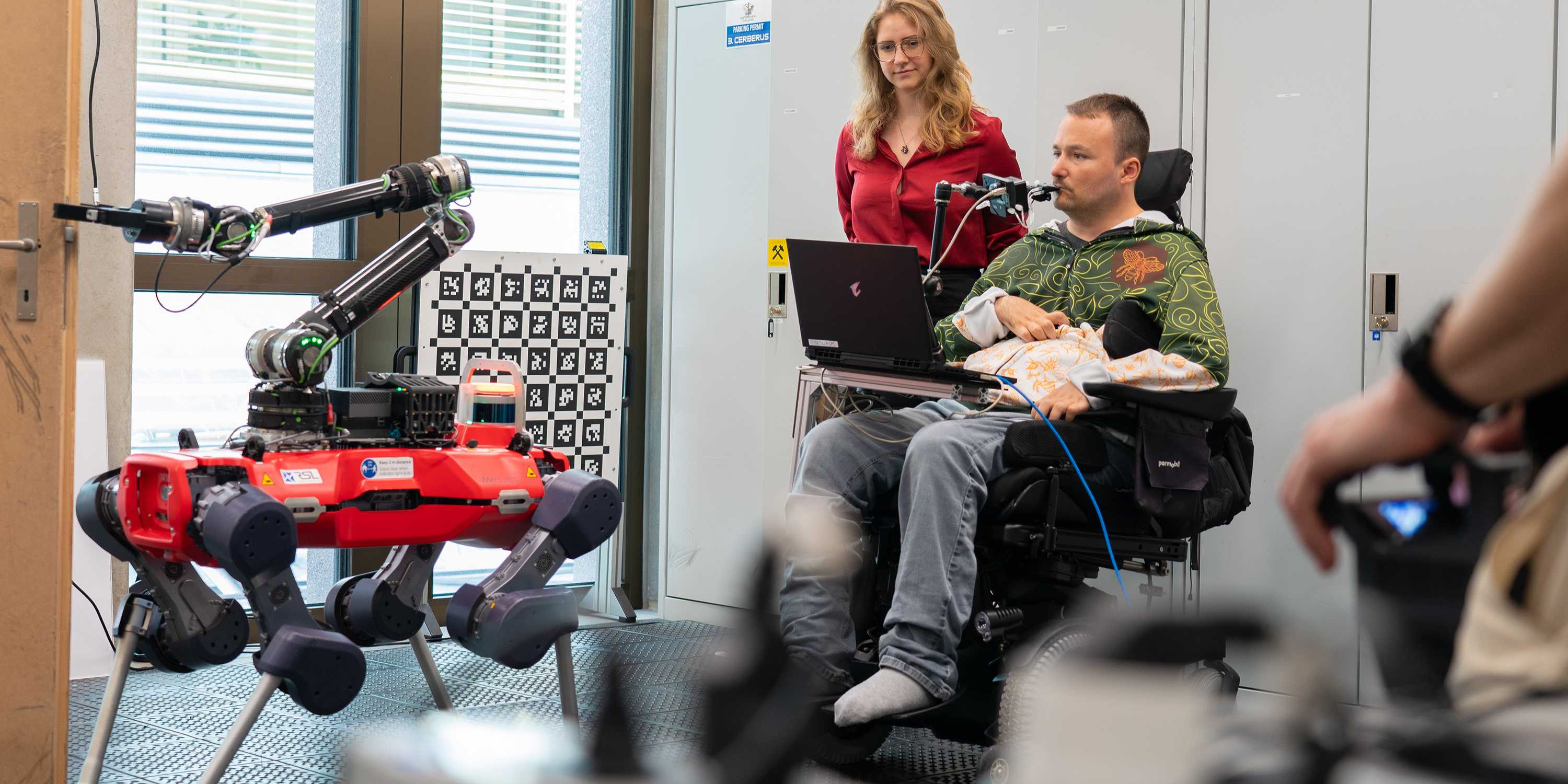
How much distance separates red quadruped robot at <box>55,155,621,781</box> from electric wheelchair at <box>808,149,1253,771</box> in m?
0.58

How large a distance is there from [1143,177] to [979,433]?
30.3 inches

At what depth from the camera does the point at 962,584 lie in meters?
2.43

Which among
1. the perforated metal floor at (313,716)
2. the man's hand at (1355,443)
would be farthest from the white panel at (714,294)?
the man's hand at (1355,443)

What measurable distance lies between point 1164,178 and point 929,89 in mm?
730

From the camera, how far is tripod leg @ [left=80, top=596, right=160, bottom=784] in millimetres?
2312

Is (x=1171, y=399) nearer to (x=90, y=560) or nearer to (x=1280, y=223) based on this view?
(x=1280, y=223)

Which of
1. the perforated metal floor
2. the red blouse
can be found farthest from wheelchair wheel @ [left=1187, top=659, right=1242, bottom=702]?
the red blouse

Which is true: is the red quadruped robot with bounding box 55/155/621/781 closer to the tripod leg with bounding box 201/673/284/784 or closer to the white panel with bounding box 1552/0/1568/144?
the tripod leg with bounding box 201/673/284/784

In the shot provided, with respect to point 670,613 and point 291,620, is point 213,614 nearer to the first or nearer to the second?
point 291,620

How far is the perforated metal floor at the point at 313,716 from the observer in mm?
2635

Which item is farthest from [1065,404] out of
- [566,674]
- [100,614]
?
[100,614]

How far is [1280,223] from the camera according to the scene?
129 inches

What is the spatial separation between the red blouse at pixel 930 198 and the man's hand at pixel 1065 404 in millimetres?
845

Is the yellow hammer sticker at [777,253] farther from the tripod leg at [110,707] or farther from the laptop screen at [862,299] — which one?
the tripod leg at [110,707]
